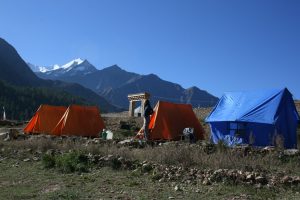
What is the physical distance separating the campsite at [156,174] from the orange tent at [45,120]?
10374 mm

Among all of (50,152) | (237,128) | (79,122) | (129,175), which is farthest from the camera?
(79,122)

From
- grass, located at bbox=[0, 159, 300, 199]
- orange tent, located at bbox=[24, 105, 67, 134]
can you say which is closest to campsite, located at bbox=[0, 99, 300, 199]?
grass, located at bbox=[0, 159, 300, 199]

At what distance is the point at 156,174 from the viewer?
10695 mm

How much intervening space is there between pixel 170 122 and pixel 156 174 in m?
10.4

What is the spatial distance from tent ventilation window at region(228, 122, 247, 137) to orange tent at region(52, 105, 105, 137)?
8638 mm

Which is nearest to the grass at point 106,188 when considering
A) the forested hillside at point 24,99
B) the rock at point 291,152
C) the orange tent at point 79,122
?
the rock at point 291,152

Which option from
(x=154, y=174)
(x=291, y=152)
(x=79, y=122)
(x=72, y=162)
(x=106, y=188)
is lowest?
(x=106, y=188)

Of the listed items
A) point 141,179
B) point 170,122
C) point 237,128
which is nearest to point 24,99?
point 170,122

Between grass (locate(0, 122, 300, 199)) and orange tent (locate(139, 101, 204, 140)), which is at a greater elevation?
orange tent (locate(139, 101, 204, 140))

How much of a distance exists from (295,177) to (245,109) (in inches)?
364

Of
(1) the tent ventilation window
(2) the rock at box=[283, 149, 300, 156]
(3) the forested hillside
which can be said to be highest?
(3) the forested hillside

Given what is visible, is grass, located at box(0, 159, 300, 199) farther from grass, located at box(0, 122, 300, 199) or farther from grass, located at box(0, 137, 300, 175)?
grass, located at box(0, 137, 300, 175)

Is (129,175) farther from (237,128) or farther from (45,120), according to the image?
(45,120)

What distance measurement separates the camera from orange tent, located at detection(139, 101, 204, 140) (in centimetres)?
2070
